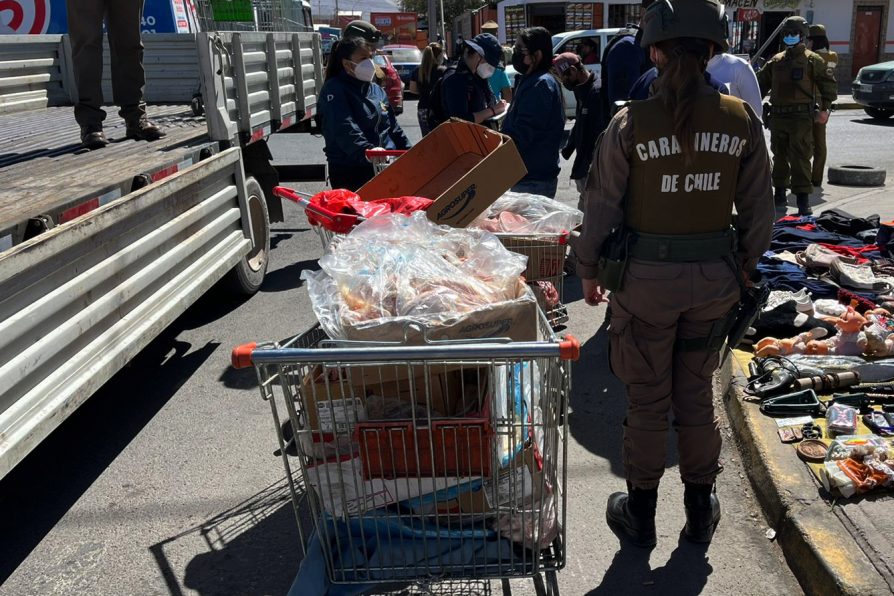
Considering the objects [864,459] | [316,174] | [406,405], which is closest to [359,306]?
[406,405]

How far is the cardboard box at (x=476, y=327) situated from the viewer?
2590 mm

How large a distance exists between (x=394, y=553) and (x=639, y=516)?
1144 millimetres

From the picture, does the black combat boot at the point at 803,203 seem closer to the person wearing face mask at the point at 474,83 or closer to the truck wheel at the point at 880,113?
the person wearing face mask at the point at 474,83

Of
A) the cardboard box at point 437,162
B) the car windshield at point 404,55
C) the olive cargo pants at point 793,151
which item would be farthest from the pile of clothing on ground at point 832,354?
the car windshield at point 404,55

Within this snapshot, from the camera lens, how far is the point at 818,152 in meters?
9.65

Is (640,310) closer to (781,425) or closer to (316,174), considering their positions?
(781,425)

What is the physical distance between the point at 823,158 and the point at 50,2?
10.3 metres

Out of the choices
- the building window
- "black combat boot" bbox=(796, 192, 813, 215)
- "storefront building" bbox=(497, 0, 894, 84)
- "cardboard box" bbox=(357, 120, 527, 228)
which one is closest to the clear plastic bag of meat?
"cardboard box" bbox=(357, 120, 527, 228)

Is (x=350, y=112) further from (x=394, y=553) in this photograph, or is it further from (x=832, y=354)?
Result: (x=394, y=553)

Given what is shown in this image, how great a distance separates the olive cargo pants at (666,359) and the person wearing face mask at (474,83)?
164 inches

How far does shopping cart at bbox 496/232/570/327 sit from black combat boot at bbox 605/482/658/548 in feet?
4.37

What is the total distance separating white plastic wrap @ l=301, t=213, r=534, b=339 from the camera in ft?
8.84

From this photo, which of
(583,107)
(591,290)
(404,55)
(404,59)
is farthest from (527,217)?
(404,55)

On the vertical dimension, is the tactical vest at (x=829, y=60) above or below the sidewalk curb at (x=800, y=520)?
above
